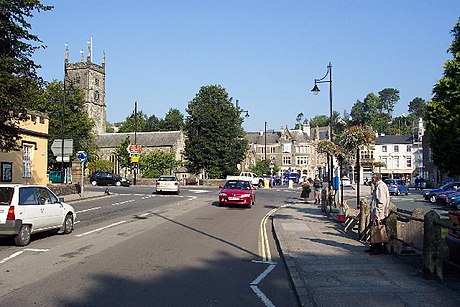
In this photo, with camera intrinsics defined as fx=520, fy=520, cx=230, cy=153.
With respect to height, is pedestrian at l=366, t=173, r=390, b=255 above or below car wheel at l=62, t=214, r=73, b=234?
above

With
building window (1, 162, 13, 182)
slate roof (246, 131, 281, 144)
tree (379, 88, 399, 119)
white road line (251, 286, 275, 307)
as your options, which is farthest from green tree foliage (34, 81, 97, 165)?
tree (379, 88, 399, 119)

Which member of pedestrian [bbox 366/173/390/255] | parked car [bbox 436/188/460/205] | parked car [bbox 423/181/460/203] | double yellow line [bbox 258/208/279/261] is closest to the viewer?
pedestrian [bbox 366/173/390/255]

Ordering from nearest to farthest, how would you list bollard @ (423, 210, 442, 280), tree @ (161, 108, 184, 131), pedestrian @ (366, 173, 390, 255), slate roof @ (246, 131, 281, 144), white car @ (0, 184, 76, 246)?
bollard @ (423, 210, 442, 280), pedestrian @ (366, 173, 390, 255), white car @ (0, 184, 76, 246), slate roof @ (246, 131, 281, 144), tree @ (161, 108, 184, 131)

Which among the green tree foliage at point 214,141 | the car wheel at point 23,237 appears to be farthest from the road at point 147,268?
the green tree foliage at point 214,141

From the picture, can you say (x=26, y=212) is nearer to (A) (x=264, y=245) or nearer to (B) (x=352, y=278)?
(A) (x=264, y=245)

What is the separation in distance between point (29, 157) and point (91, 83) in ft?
280

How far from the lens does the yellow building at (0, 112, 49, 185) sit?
1169 inches

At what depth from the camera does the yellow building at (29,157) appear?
29.7m

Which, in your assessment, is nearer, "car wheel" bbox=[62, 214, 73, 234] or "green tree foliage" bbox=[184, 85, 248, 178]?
"car wheel" bbox=[62, 214, 73, 234]

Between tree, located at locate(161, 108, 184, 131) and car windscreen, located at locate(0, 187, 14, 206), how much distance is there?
125 m

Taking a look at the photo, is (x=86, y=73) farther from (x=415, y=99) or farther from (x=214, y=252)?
(x=415, y=99)

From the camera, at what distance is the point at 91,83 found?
11456 cm

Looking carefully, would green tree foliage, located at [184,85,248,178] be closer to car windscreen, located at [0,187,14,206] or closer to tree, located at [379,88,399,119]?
car windscreen, located at [0,187,14,206]

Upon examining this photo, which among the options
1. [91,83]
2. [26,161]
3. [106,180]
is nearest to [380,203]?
[26,161]
